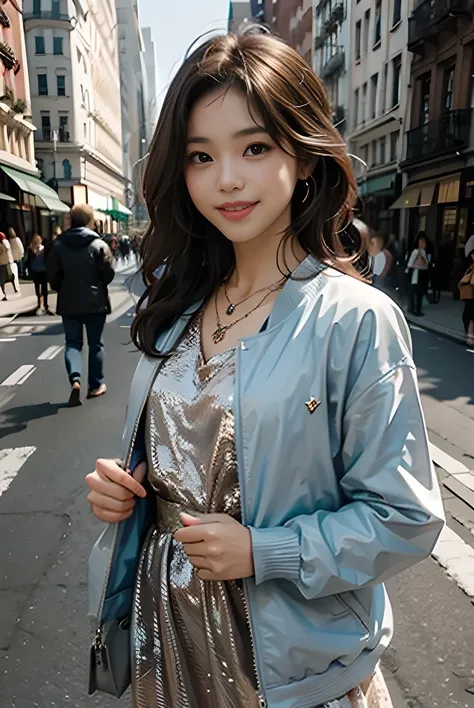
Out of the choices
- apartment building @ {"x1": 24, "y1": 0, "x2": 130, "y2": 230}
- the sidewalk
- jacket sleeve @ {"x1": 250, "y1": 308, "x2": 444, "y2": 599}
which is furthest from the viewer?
apartment building @ {"x1": 24, "y1": 0, "x2": 130, "y2": 230}

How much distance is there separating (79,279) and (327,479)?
5.41 meters

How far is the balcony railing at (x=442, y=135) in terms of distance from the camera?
17.2 metres

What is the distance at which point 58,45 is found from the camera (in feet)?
147

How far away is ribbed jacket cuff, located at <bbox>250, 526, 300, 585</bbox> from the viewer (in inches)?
37.1

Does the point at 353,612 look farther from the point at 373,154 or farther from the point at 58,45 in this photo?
the point at 58,45

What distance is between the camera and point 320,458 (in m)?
0.99

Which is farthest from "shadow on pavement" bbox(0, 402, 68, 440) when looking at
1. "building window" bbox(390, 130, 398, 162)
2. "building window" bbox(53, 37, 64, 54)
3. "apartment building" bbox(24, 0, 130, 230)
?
"building window" bbox(53, 37, 64, 54)

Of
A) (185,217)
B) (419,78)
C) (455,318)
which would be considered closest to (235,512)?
(185,217)

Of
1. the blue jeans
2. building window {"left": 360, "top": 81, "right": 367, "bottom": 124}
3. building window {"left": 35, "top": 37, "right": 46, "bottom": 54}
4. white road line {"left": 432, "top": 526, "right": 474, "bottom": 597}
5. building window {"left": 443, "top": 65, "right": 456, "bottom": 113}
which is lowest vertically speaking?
white road line {"left": 432, "top": 526, "right": 474, "bottom": 597}

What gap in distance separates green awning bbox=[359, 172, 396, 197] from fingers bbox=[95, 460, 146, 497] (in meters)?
24.0

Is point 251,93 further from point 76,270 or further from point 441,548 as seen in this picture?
point 76,270

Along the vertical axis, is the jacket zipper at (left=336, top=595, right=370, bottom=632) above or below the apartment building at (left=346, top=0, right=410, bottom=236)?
below

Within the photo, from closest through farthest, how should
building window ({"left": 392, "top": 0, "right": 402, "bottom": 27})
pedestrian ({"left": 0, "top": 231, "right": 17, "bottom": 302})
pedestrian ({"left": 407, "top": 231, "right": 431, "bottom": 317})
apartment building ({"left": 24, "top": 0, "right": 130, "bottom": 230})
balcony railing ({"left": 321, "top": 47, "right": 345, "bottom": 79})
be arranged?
pedestrian ({"left": 407, "top": 231, "right": 431, "bottom": 317}) < pedestrian ({"left": 0, "top": 231, "right": 17, "bottom": 302}) < building window ({"left": 392, "top": 0, "right": 402, "bottom": 27}) < balcony railing ({"left": 321, "top": 47, "right": 345, "bottom": 79}) < apartment building ({"left": 24, "top": 0, "right": 130, "bottom": 230})

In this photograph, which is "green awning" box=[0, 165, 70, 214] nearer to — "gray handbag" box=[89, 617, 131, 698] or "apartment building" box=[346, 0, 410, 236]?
"apartment building" box=[346, 0, 410, 236]
